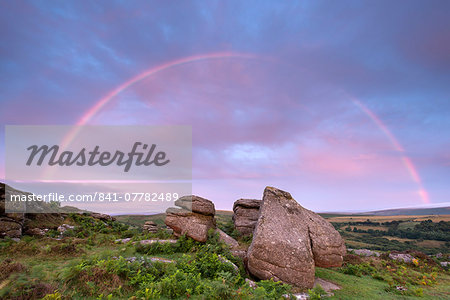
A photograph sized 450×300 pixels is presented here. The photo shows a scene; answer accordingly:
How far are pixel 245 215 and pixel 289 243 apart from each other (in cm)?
1322

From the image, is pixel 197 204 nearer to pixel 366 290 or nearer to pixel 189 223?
pixel 189 223

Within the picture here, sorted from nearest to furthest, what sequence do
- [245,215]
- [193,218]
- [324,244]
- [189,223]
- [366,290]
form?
[366,290], [324,244], [189,223], [193,218], [245,215]

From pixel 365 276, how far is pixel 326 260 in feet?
25.9

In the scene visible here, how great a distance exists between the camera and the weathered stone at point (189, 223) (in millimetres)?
20719

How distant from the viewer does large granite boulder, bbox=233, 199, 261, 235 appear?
2639 centimetres

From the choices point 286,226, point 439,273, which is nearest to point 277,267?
point 286,226

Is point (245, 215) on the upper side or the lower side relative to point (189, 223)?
lower

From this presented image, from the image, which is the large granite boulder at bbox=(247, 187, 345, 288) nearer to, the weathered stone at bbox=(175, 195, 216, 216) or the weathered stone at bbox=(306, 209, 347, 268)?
the weathered stone at bbox=(306, 209, 347, 268)

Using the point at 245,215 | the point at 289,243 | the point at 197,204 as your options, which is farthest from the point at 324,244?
the point at 245,215

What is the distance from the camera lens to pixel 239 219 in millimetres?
27391

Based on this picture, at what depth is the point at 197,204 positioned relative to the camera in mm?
23297

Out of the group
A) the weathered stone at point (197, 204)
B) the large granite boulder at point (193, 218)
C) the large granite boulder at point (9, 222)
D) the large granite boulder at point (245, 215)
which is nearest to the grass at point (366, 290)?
the large granite boulder at point (245, 215)

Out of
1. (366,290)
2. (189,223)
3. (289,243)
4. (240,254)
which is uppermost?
(189,223)

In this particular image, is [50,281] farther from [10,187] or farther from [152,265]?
[10,187]
